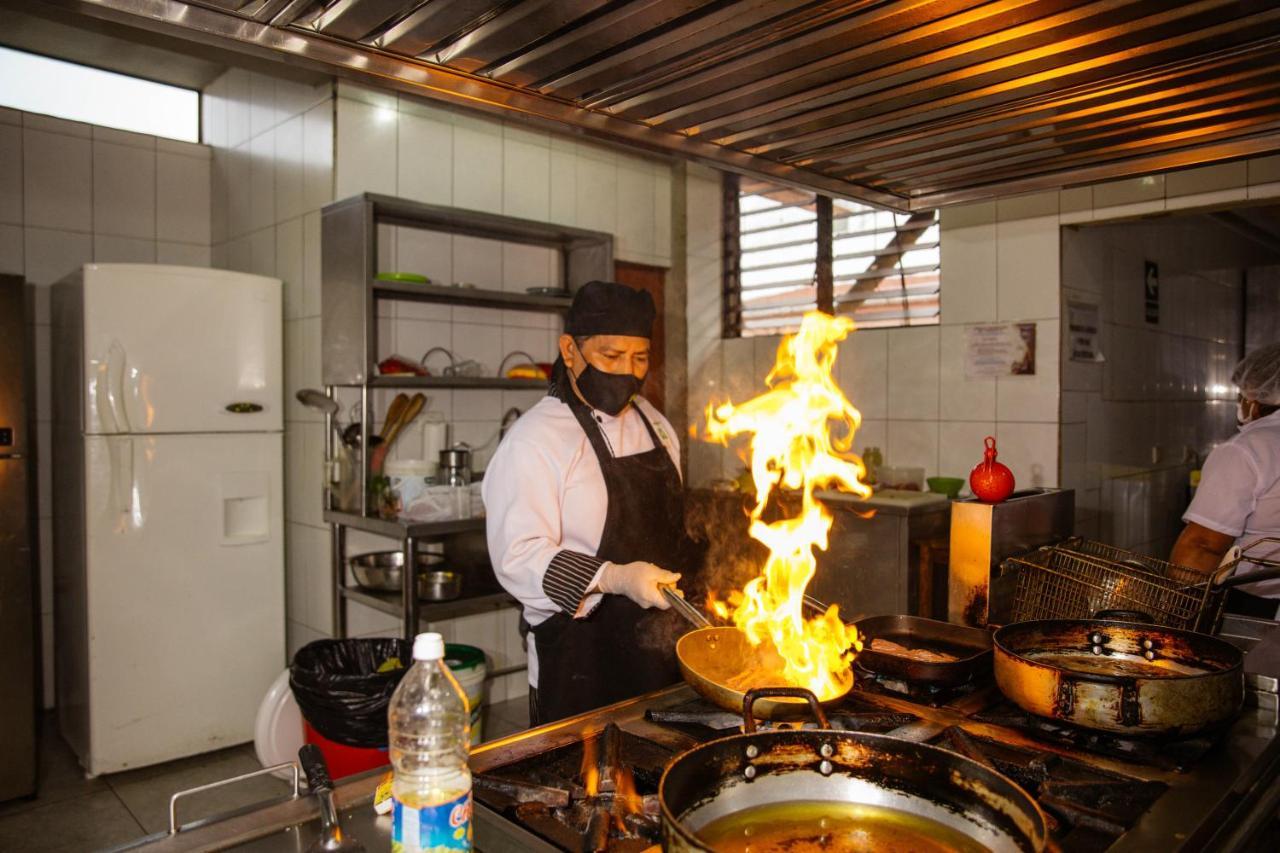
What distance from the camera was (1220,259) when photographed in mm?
5941

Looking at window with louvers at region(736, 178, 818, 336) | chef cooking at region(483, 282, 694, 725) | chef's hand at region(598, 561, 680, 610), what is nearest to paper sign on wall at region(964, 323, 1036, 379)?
window with louvers at region(736, 178, 818, 336)

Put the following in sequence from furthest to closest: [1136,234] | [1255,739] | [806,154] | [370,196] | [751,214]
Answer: [751,214] < [1136,234] < [370,196] < [806,154] < [1255,739]

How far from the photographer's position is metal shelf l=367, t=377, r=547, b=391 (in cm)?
395

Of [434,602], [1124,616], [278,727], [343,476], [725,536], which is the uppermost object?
[343,476]

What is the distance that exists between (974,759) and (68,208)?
16.4ft

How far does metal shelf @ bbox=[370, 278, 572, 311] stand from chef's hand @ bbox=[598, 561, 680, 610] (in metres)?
2.30

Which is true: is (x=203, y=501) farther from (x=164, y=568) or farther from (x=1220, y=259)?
(x=1220, y=259)

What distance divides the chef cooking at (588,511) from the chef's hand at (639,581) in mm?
22

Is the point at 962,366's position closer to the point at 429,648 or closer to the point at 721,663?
the point at 721,663

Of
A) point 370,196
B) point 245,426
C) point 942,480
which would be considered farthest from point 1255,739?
point 245,426

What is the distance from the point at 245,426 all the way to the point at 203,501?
38cm

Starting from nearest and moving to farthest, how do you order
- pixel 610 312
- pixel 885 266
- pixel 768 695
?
pixel 768 695 → pixel 610 312 → pixel 885 266

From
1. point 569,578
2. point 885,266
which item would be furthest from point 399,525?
point 885,266

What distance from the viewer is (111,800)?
12.0 feet
